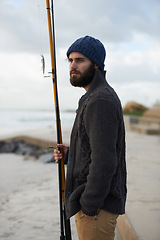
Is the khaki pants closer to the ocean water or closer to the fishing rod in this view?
the fishing rod

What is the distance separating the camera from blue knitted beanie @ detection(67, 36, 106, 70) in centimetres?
167

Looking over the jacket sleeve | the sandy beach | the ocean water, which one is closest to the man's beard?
the jacket sleeve

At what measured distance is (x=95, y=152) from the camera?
4.67ft

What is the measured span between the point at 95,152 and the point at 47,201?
9.64 ft

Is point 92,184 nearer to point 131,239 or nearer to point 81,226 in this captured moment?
point 81,226

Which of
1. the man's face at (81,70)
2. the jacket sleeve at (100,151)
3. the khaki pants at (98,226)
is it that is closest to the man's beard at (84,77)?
the man's face at (81,70)

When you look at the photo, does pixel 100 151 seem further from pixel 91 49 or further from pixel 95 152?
pixel 91 49

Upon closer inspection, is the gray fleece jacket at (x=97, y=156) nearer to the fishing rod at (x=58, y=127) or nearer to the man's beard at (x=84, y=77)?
the man's beard at (x=84, y=77)

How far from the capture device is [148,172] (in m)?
4.61

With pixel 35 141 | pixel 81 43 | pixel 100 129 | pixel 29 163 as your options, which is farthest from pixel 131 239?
pixel 35 141

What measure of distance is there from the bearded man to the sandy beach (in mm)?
1091

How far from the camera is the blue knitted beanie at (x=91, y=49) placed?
1671 millimetres

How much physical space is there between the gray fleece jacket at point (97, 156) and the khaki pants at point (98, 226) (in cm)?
5

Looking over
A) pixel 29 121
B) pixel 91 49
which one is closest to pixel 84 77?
pixel 91 49
